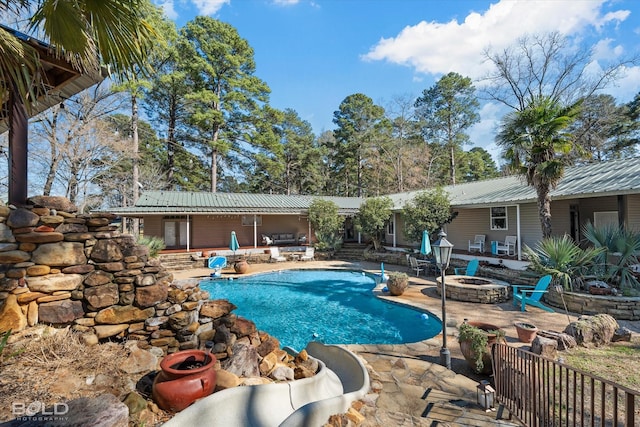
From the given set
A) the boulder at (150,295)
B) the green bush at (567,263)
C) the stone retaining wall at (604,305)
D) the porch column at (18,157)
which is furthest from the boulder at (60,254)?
the green bush at (567,263)

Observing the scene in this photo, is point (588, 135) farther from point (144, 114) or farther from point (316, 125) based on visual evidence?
point (144, 114)

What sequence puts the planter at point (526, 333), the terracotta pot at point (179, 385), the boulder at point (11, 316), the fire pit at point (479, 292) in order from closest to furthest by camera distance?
the terracotta pot at point (179, 385), the boulder at point (11, 316), the planter at point (526, 333), the fire pit at point (479, 292)

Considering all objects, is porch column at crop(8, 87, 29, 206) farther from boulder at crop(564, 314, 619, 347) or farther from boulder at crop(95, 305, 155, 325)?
boulder at crop(564, 314, 619, 347)

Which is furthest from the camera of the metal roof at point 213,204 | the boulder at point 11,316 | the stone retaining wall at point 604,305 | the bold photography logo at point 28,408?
the metal roof at point 213,204

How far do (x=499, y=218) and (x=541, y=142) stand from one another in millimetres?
5693

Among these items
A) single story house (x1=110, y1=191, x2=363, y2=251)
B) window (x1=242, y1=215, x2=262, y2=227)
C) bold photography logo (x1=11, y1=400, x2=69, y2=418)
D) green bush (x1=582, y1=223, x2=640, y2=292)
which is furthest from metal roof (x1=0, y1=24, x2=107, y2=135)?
window (x1=242, y1=215, x2=262, y2=227)

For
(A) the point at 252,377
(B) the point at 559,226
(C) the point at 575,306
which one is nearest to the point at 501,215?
(B) the point at 559,226

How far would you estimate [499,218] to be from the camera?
45.7 ft

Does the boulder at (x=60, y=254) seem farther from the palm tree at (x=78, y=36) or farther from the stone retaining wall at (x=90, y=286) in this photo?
the palm tree at (x=78, y=36)

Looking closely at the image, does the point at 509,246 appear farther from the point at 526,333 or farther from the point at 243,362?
the point at 243,362

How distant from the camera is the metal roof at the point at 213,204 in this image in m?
15.9

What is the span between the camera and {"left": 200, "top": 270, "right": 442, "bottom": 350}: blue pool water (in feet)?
23.7

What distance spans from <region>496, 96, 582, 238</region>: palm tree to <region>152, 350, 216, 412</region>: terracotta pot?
1062 cm

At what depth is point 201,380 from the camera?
3.11 meters
